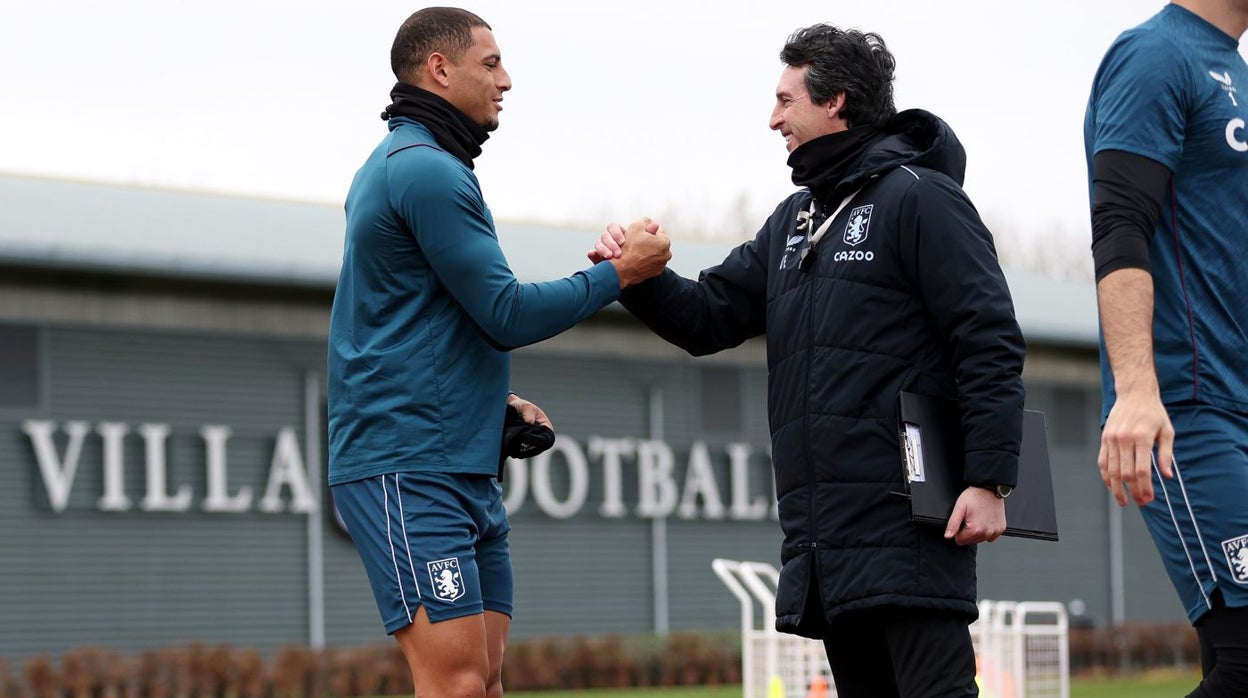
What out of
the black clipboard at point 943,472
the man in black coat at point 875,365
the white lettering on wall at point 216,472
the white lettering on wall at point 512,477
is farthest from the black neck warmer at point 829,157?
the white lettering on wall at point 216,472

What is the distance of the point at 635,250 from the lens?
5117 millimetres

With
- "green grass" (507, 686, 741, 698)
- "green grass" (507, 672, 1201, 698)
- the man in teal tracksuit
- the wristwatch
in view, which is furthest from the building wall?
the wristwatch

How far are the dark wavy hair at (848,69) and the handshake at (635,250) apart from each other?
630 millimetres

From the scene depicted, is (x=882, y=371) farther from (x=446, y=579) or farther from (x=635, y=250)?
(x=446, y=579)

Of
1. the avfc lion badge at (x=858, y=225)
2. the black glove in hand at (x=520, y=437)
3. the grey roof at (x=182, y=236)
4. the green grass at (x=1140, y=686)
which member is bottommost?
the green grass at (x=1140, y=686)

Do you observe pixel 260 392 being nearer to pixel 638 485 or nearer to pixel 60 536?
pixel 60 536

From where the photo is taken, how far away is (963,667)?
4.46 m

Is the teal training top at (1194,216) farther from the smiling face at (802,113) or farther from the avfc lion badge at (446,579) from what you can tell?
the avfc lion badge at (446,579)

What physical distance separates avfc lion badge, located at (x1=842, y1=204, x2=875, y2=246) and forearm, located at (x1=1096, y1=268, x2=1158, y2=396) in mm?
813

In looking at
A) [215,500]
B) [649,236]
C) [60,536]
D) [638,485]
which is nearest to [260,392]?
[215,500]

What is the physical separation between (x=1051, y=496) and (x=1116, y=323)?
925 mm

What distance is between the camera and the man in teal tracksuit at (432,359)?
4.57 meters

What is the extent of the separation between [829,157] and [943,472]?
936mm

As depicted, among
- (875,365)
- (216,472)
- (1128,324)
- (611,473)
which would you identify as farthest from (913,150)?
(611,473)
